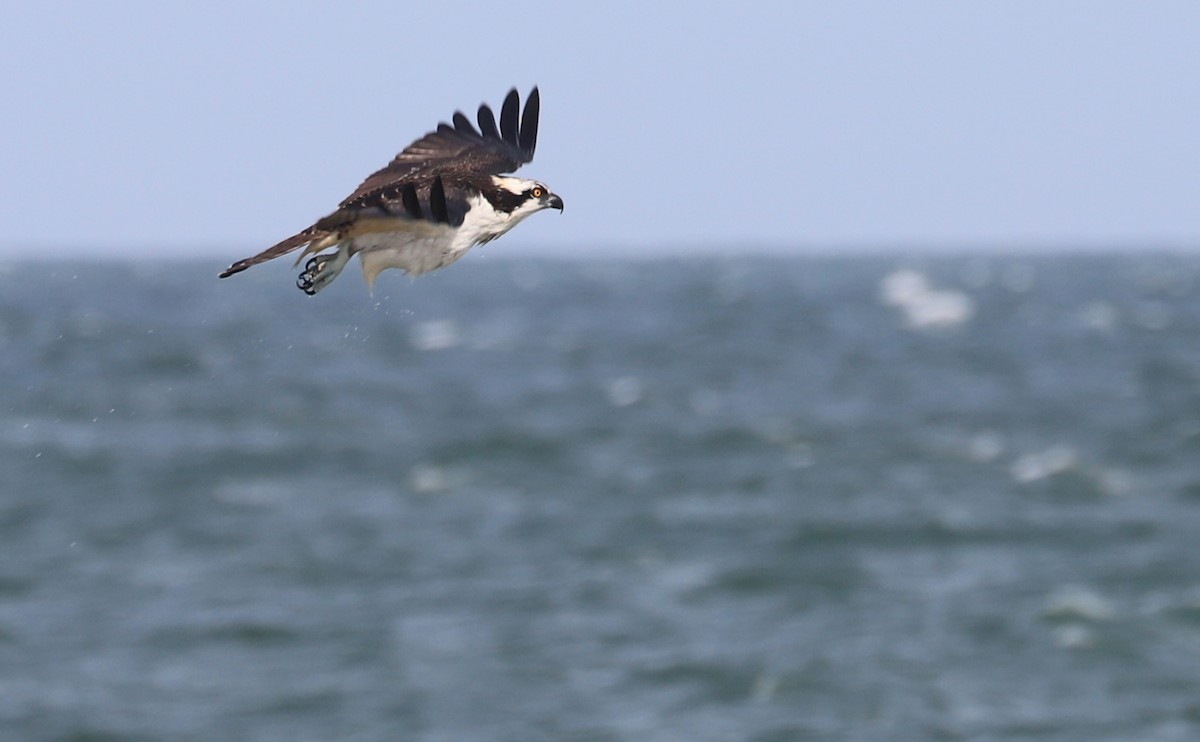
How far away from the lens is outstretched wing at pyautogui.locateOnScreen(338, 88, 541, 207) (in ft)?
36.5

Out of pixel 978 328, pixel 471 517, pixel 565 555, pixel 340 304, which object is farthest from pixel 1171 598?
pixel 340 304

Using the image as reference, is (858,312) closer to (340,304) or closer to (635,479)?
(340,304)

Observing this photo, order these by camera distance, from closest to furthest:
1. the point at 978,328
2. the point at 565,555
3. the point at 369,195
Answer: the point at 369,195 → the point at 565,555 → the point at 978,328

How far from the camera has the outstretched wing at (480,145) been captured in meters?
11.1

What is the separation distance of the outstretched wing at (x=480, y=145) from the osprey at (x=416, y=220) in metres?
0.07

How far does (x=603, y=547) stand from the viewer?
117 feet

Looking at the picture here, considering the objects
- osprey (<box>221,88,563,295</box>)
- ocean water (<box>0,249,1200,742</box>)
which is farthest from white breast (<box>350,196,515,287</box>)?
ocean water (<box>0,249,1200,742</box>)

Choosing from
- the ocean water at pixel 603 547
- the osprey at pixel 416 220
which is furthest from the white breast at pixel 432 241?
the ocean water at pixel 603 547

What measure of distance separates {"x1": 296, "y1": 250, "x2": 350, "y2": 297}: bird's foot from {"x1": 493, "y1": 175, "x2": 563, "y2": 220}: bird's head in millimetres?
884

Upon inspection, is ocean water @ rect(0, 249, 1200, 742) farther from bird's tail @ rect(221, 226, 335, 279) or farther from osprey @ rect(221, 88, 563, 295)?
bird's tail @ rect(221, 226, 335, 279)

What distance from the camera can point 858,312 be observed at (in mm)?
97812

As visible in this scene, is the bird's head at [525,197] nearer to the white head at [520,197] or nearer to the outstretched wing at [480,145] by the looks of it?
the white head at [520,197]

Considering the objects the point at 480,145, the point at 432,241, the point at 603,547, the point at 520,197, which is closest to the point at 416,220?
the point at 432,241

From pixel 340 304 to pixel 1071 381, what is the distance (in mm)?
58176
